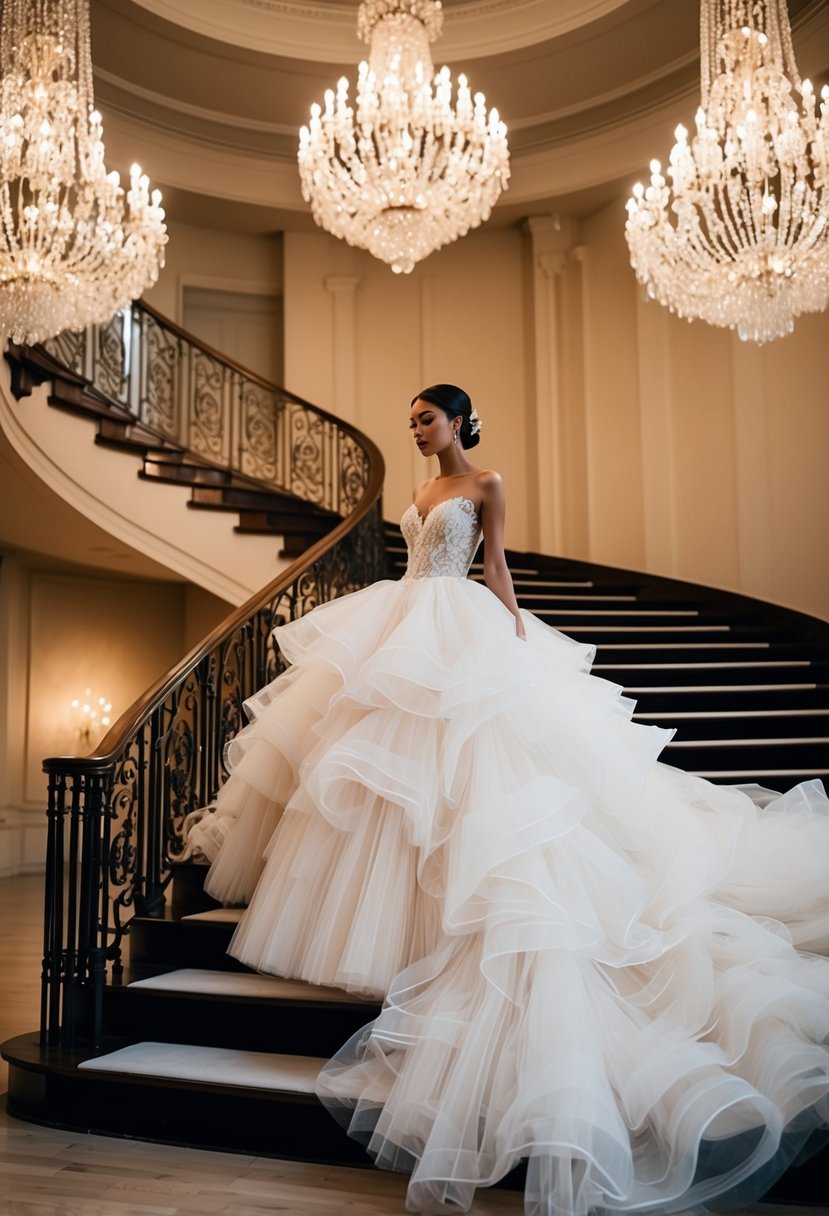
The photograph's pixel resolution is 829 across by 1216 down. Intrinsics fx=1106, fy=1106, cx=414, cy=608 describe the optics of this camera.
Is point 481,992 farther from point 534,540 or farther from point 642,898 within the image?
point 534,540

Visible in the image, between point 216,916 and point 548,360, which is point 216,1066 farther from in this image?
point 548,360

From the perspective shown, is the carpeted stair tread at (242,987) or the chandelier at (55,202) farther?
the chandelier at (55,202)

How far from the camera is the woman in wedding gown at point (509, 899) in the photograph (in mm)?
2523

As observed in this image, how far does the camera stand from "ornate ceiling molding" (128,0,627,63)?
330 inches

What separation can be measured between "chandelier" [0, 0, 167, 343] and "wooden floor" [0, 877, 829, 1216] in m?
4.03

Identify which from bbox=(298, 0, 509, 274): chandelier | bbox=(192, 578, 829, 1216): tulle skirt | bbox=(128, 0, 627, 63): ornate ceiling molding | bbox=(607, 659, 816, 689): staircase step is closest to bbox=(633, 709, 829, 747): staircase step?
bbox=(607, 659, 816, 689): staircase step

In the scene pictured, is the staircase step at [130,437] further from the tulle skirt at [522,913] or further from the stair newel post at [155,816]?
the tulle skirt at [522,913]

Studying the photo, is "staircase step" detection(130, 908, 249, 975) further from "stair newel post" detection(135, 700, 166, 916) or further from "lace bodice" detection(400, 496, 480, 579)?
"lace bodice" detection(400, 496, 480, 579)

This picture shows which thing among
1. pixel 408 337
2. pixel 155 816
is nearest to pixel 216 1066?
pixel 155 816

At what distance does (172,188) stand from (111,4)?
1991 mm

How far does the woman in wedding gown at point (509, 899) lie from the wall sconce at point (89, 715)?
686cm

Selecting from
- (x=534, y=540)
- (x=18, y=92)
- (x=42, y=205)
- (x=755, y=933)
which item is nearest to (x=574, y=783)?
(x=755, y=933)

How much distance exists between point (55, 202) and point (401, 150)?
2062mm

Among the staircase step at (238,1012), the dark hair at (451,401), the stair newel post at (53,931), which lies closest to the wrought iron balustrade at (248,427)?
the dark hair at (451,401)
